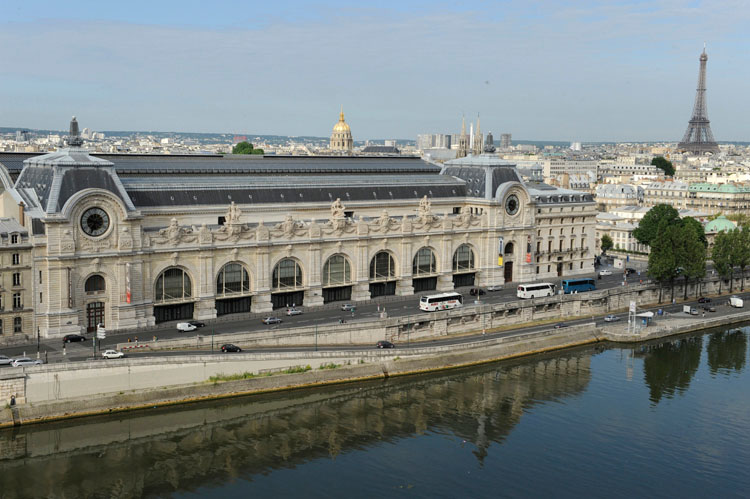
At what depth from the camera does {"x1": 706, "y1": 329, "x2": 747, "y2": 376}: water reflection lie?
A: 4476 inches

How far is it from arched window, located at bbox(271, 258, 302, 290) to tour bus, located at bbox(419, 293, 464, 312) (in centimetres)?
1719

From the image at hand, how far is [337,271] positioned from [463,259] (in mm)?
23989

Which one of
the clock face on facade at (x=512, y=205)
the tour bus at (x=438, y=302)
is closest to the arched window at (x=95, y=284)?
the tour bus at (x=438, y=302)

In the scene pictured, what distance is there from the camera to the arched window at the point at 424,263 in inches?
5177

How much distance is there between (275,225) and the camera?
389 feet

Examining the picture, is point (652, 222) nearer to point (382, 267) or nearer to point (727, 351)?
point (727, 351)

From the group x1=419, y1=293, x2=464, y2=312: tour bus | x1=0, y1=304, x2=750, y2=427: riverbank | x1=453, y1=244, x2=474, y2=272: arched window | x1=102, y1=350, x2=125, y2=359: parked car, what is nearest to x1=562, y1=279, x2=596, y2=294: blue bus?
x1=453, y1=244, x2=474, y2=272: arched window

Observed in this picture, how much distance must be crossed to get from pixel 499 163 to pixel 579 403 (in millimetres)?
56694

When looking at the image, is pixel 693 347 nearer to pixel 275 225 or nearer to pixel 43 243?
pixel 275 225

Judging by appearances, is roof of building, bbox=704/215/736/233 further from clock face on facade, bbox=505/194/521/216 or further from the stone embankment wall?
the stone embankment wall

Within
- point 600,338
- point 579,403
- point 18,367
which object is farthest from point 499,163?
point 18,367

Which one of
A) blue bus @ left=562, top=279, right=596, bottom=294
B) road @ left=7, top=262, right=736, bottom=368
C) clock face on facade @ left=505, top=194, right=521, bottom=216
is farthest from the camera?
clock face on facade @ left=505, top=194, right=521, bottom=216

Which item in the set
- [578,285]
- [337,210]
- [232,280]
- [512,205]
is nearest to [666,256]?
[578,285]

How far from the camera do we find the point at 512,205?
142 metres
